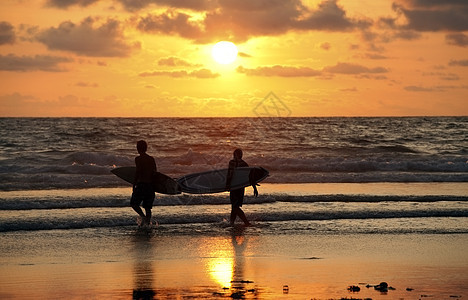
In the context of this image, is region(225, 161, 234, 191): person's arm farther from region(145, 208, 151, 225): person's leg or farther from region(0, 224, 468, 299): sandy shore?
region(145, 208, 151, 225): person's leg

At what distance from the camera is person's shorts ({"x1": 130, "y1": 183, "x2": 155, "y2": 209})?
1443 centimetres

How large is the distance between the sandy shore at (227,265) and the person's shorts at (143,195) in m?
0.75

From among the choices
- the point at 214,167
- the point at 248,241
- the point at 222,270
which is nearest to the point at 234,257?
the point at 222,270

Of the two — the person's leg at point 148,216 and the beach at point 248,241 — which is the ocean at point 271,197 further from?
the person's leg at point 148,216

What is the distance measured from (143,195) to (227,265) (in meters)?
4.31

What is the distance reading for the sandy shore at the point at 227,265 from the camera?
9.00 metres

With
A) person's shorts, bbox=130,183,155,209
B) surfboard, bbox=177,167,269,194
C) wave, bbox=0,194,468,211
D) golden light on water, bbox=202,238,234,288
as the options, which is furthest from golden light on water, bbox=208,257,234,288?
wave, bbox=0,194,468,211

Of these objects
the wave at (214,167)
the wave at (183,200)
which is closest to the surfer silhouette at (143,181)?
the wave at (183,200)

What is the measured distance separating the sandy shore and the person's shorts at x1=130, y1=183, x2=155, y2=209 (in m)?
0.75

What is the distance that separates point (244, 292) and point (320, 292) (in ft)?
3.36

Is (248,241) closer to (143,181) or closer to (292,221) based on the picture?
(292,221)

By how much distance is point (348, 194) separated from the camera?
817 inches

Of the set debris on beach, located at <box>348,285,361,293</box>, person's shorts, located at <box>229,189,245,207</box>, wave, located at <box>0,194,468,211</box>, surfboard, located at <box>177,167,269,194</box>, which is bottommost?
debris on beach, located at <box>348,285,361,293</box>

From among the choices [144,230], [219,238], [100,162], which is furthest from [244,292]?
[100,162]
